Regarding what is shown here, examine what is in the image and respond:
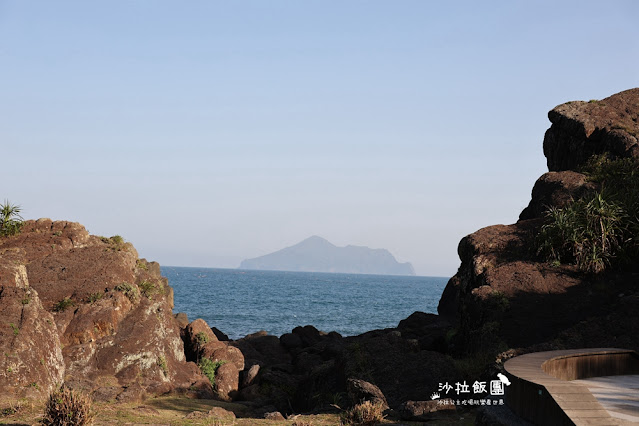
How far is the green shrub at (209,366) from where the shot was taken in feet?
74.5

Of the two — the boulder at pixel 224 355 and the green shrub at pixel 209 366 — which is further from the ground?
the boulder at pixel 224 355

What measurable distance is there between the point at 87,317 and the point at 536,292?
15806mm

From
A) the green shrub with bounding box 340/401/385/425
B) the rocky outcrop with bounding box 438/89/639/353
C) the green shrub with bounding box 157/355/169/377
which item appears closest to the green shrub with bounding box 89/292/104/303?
the green shrub with bounding box 157/355/169/377

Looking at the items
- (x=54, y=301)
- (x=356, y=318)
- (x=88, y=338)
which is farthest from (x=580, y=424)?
(x=356, y=318)

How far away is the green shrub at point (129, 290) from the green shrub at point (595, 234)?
15.5m

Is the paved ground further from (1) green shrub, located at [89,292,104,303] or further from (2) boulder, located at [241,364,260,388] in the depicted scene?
(1) green shrub, located at [89,292,104,303]

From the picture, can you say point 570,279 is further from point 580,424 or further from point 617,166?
point 580,424

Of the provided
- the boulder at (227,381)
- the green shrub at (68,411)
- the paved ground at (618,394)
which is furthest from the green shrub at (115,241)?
the paved ground at (618,394)

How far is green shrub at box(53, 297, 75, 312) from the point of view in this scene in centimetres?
2022

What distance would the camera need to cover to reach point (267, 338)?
32.9m

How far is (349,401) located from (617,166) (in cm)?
1947

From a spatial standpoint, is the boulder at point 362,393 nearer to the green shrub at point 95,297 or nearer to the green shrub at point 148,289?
the green shrub at point 148,289

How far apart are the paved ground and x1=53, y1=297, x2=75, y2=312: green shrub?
1581 centimetres

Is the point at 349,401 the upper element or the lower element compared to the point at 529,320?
lower
